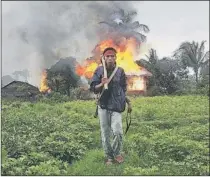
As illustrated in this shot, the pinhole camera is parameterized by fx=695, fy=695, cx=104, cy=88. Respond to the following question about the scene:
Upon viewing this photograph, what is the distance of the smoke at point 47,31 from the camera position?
874 cm

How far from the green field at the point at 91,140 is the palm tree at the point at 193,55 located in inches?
23.0

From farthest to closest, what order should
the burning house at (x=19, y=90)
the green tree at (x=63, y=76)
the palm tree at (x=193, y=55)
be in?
1. the palm tree at (x=193, y=55)
2. the green tree at (x=63, y=76)
3. the burning house at (x=19, y=90)

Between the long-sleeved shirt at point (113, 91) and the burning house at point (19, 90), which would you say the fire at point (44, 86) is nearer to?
the burning house at point (19, 90)

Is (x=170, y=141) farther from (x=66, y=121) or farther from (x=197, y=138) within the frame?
Answer: (x=66, y=121)

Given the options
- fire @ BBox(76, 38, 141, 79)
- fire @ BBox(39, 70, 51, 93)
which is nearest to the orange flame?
fire @ BBox(76, 38, 141, 79)

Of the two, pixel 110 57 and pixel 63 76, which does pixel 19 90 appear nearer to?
pixel 63 76

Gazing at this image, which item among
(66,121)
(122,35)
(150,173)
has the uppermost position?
(122,35)

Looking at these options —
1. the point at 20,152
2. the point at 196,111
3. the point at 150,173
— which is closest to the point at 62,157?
the point at 20,152

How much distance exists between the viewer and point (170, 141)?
28.0ft

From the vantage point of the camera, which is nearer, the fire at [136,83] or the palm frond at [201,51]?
the fire at [136,83]

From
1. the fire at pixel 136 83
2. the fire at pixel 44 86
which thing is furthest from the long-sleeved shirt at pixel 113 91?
the fire at pixel 44 86

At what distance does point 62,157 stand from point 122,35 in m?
1.86

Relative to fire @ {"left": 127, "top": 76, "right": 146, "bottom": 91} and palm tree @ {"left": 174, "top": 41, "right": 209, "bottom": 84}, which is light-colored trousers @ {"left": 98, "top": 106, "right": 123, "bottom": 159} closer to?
fire @ {"left": 127, "top": 76, "right": 146, "bottom": 91}

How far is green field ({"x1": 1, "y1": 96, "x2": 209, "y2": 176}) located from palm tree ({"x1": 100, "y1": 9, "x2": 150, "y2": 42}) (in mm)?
835
